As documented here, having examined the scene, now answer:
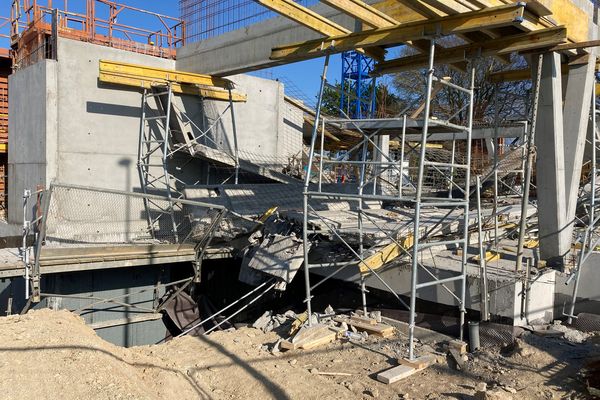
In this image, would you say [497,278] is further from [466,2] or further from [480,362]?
[466,2]

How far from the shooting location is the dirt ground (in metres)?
5.59

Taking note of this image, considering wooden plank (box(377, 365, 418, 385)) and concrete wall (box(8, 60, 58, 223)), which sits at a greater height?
concrete wall (box(8, 60, 58, 223))

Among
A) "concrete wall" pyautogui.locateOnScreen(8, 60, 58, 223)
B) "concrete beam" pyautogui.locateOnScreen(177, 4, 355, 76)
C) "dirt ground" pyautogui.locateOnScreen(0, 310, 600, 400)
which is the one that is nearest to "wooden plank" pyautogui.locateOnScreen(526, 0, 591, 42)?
"concrete beam" pyautogui.locateOnScreen(177, 4, 355, 76)

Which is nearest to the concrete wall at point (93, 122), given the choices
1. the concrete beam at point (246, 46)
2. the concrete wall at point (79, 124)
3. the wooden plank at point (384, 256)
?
the concrete wall at point (79, 124)

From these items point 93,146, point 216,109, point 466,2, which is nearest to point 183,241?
point 93,146

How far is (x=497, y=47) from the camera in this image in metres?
8.01

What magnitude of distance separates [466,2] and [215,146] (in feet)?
30.8

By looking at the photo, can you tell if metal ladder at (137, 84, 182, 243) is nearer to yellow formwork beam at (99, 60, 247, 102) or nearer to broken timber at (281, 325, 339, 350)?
yellow formwork beam at (99, 60, 247, 102)

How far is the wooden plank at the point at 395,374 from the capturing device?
6570mm

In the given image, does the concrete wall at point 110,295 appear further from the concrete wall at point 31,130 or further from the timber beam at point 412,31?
the timber beam at point 412,31

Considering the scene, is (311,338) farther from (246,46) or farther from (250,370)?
(246,46)

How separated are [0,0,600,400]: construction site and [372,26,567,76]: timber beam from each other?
0.03 meters

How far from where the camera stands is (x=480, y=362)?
7.04 metres

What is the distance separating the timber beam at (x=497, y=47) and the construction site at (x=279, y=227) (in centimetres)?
3
